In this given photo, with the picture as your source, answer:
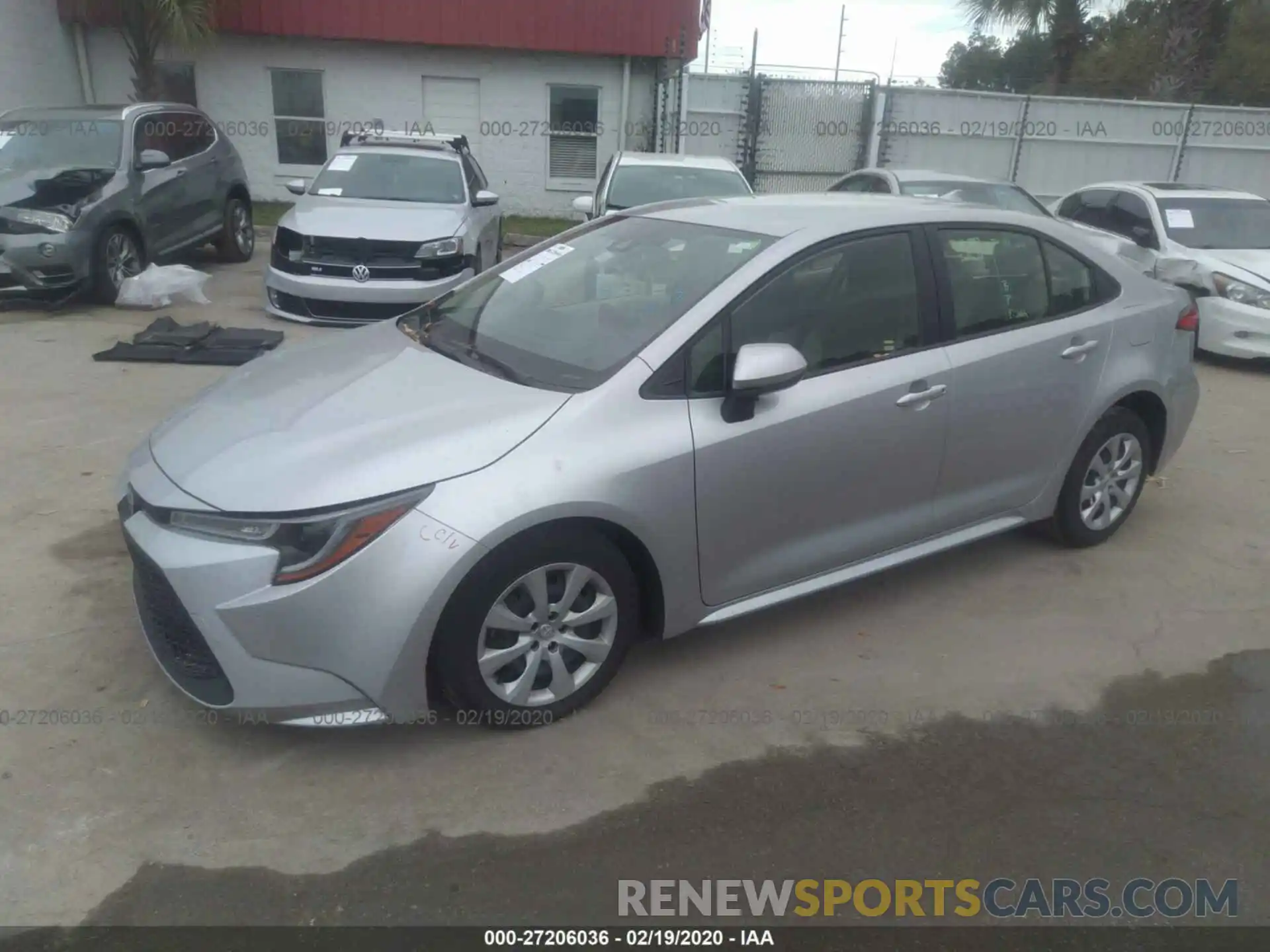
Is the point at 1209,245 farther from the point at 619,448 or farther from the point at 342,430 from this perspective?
the point at 342,430

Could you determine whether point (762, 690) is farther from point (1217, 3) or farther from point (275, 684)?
point (1217, 3)

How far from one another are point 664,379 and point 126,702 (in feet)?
6.87

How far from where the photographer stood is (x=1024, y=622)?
13.4 feet

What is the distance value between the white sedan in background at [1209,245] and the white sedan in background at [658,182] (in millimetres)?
3749

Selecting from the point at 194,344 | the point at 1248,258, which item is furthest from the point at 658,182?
the point at 1248,258

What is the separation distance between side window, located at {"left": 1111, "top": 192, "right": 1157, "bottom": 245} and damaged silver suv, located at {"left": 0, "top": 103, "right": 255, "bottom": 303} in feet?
30.7

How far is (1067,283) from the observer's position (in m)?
4.38

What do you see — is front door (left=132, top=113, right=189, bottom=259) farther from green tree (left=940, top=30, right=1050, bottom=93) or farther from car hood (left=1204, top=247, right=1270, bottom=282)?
green tree (left=940, top=30, right=1050, bottom=93)

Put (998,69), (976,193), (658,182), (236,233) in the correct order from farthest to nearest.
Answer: (998,69)
(236,233)
(976,193)
(658,182)

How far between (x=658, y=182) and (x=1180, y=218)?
488 cm

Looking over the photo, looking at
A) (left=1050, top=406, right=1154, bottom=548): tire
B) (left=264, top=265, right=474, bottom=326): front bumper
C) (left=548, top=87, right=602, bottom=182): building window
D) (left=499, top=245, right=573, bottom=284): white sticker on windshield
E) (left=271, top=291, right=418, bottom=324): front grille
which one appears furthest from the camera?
(left=548, top=87, right=602, bottom=182): building window

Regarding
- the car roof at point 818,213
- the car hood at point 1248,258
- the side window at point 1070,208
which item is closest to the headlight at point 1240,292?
the car hood at point 1248,258

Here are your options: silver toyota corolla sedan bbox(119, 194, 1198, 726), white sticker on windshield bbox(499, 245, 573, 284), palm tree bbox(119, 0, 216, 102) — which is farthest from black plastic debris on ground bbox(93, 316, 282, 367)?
palm tree bbox(119, 0, 216, 102)

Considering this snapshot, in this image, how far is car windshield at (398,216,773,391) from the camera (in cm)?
342
